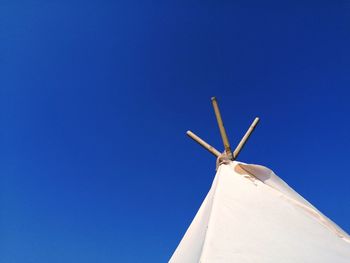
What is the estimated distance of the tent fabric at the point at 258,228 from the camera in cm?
245

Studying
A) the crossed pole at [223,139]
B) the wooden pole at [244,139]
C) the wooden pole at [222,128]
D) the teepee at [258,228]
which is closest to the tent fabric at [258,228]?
the teepee at [258,228]

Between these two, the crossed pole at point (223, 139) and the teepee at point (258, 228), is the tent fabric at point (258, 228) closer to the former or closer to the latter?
the teepee at point (258, 228)

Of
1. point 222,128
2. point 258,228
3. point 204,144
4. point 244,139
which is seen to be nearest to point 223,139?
point 222,128

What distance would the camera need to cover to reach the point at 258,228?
2.85 m

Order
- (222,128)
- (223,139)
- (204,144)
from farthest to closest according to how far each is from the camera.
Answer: (204,144) < (222,128) < (223,139)

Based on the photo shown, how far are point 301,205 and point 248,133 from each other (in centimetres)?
235

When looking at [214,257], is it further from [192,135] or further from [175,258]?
[192,135]

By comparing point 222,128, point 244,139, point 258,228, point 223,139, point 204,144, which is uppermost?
point 244,139

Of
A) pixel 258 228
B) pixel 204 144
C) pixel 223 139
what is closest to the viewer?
pixel 258 228

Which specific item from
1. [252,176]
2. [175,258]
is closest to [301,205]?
[252,176]

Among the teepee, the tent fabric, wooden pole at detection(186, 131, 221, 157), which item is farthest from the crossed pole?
the tent fabric

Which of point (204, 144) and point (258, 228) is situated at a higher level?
point (204, 144)

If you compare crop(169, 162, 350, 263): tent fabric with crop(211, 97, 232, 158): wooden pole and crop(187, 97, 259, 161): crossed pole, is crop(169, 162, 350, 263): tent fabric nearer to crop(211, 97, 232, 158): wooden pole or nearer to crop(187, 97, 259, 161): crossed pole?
crop(211, 97, 232, 158): wooden pole

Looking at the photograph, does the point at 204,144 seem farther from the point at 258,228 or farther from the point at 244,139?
the point at 258,228
